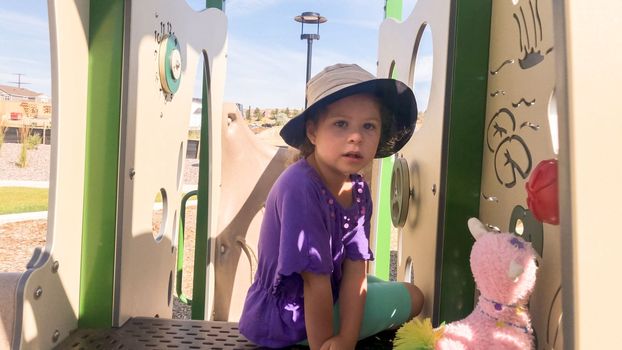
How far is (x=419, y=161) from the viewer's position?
1376 mm

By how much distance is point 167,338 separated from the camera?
115 centimetres

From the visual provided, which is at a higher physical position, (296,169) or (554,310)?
(296,169)

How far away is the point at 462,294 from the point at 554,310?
1.13 ft

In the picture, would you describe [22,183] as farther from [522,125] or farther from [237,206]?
[522,125]

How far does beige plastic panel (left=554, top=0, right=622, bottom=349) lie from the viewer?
1.72 feet

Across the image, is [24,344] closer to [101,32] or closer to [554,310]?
[101,32]

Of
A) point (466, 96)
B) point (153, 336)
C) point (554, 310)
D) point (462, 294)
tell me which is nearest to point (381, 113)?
point (466, 96)

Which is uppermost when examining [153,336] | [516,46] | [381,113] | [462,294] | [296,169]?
[516,46]

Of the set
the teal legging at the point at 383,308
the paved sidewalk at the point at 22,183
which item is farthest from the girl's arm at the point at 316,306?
the paved sidewalk at the point at 22,183

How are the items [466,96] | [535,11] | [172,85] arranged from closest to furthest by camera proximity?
[535,11] → [466,96] → [172,85]

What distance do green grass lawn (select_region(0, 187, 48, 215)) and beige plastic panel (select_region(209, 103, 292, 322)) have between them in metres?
3.98

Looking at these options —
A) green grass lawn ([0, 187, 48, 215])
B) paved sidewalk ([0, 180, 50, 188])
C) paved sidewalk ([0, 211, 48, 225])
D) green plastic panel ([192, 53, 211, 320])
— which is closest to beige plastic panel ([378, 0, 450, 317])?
green plastic panel ([192, 53, 211, 320])

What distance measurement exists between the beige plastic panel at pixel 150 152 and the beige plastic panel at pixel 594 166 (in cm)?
93

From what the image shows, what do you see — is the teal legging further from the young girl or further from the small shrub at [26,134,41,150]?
the small shrub at [26,134,41,150]
